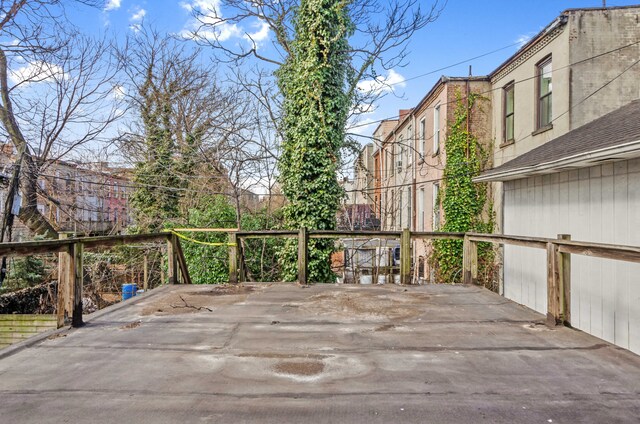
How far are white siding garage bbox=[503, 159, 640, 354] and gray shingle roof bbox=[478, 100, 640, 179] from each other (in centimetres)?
37

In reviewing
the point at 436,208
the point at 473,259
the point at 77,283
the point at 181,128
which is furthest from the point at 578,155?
the point at 181,128

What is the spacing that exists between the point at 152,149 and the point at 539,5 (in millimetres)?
14339

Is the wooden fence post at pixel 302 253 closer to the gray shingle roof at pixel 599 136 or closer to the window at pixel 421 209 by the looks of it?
the gray shingle roof at pixel 599 136

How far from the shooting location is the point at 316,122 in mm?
10867

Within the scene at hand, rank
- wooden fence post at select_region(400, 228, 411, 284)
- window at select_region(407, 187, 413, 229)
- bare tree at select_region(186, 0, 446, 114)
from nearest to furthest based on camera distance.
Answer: wooden fence post at select_region(400, 228, 411, 284)
bare tree at select_region(186, 0, 446, 114)
window at select_region(407, 187, 413, 229)

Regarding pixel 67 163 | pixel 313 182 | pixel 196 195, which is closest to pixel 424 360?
pixel 313 182

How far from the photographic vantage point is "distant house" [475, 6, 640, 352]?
5.64 meters

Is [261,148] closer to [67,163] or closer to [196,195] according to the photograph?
[196,195]

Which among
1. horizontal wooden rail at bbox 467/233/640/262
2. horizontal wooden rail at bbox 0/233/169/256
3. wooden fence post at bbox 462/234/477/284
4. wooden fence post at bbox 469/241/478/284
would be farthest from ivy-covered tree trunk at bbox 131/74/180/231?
horizontal wooden rail at bbox 467/233/640/262

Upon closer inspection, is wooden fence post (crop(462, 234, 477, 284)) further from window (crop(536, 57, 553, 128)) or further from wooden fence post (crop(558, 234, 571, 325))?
window (crop(536, 57, 553, 128))

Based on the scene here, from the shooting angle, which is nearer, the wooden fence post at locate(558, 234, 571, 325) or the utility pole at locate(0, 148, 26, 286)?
the wooden fence post at locate(558, 234, 571, 325)

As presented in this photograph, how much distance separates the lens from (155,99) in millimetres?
17766

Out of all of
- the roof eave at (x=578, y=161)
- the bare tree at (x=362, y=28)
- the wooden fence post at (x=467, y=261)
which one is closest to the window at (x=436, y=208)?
the bare tree at (x=362, y=28)

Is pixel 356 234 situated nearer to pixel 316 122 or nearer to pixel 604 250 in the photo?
pixel 604 250
